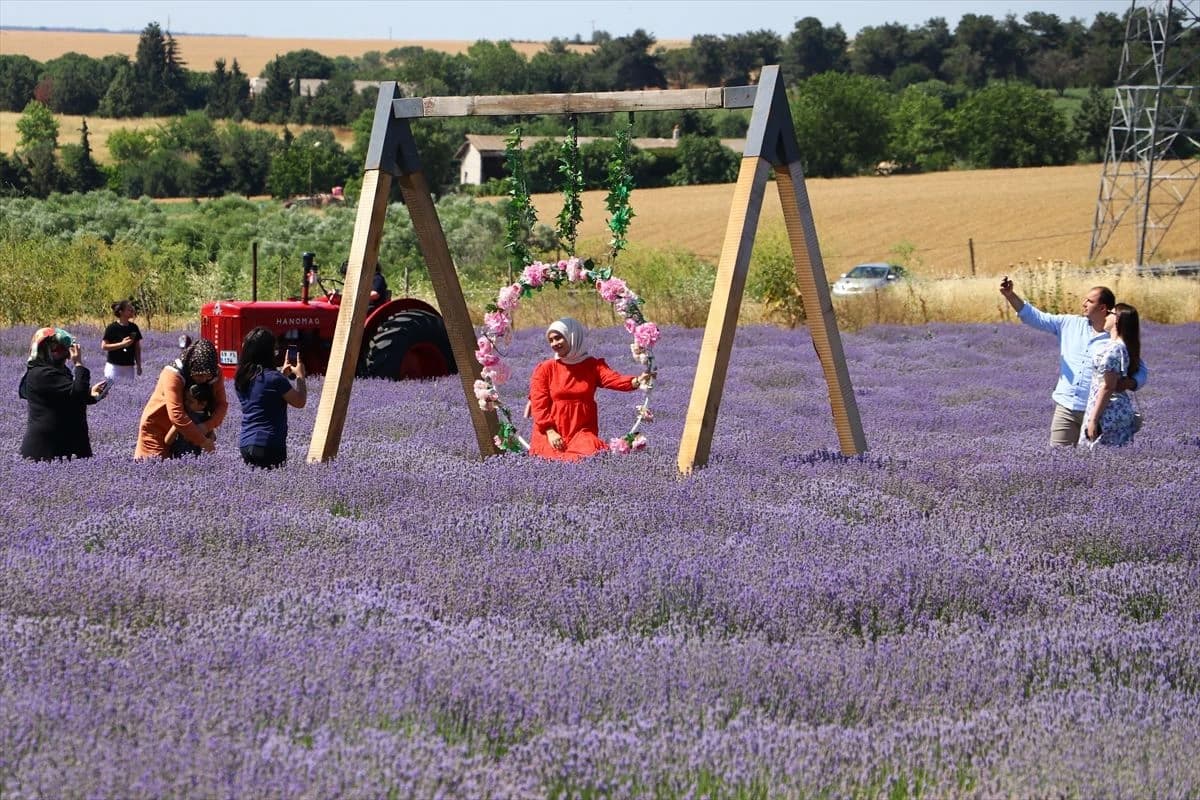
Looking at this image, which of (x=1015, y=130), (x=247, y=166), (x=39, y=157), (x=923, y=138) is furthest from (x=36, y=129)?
(x=1015, y=130)

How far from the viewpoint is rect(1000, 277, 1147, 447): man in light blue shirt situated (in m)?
9.34

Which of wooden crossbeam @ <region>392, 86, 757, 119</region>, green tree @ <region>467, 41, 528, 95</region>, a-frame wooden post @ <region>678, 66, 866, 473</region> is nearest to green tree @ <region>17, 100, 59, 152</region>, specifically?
green tree @ <region>467, 41, 528, 95</region>

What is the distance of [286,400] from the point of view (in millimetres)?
8109

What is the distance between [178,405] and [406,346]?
664 cm

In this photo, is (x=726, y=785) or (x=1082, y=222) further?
(x=1082, y=222)

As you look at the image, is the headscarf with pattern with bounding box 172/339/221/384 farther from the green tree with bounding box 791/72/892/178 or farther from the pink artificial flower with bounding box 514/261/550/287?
the green tree with bounding box 791/72/892/178

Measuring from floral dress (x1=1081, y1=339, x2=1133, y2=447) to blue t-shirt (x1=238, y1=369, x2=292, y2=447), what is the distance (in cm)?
491

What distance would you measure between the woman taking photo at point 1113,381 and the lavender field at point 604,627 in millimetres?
339

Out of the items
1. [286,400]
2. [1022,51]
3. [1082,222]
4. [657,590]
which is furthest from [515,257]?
[1022,51]

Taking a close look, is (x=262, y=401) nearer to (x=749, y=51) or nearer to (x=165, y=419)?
(x=165, y=419)

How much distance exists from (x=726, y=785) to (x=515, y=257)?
5890 mm

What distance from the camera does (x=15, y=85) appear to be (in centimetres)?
12088

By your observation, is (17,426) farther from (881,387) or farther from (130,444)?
(881,387)

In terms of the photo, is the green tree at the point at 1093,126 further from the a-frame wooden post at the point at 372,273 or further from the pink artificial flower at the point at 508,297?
the a-frame wooden post at the point at 372,273
